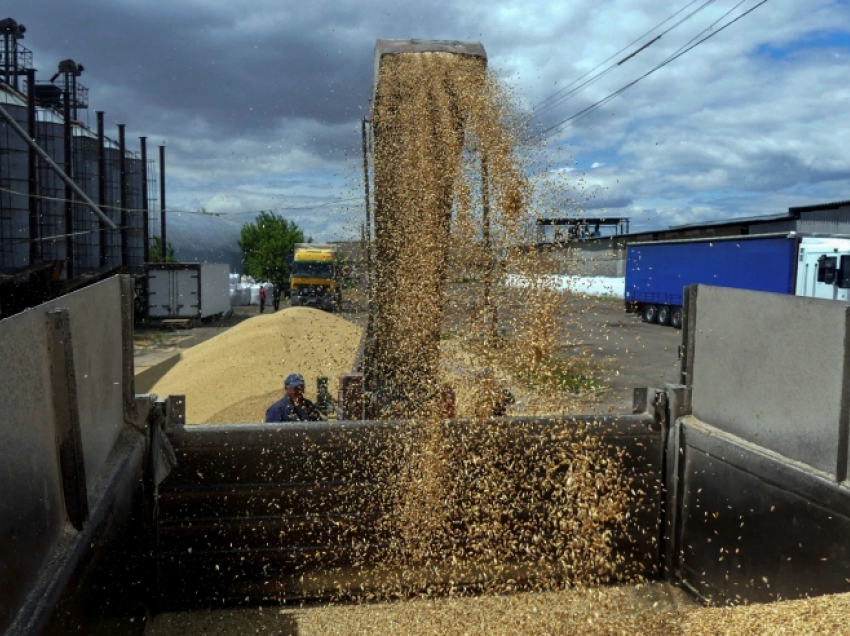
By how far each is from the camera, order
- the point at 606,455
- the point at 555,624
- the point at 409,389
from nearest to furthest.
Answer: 1. the point at 555,624
2. the point at 606,455
3. the point at 409,389

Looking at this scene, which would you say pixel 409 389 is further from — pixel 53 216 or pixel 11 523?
pixel 53 216

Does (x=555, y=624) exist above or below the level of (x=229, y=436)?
below

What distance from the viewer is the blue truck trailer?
1518 centimetres

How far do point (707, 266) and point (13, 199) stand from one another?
58.9 ft

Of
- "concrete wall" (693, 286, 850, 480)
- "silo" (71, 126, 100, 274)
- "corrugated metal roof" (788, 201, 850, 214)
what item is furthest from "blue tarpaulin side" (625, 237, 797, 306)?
"silo" (71, 126, 100, 274)

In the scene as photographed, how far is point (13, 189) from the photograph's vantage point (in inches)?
703

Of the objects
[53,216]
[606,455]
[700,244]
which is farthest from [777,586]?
[53,216]

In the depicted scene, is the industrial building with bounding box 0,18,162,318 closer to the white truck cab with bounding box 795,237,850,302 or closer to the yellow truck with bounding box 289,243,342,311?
the yellow truck with bounding box 289,243,342,311

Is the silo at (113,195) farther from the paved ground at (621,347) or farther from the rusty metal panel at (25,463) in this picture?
the rusty metal panel at (25,463)

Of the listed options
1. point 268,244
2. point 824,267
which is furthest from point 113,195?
point 824,267

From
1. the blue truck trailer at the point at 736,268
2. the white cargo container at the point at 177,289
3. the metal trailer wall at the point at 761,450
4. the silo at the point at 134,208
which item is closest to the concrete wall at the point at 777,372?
the metal trailer wall at the point at 761,450

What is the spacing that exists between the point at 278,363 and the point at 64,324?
7.03 meters

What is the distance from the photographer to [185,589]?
293 centimetres

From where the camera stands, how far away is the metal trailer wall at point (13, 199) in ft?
Answer: 57.7
